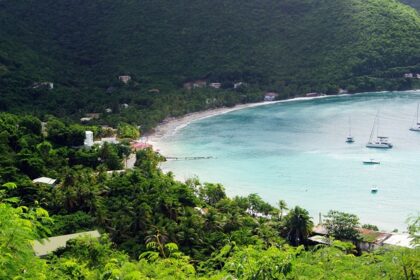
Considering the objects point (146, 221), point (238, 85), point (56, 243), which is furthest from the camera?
point (238, 85)

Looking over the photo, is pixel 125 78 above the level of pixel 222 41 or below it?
below

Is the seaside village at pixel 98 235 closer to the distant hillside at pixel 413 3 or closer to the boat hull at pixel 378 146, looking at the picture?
the boat hull at pixel 378 146

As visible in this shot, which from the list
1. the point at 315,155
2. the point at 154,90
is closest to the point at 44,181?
the point at 315,155

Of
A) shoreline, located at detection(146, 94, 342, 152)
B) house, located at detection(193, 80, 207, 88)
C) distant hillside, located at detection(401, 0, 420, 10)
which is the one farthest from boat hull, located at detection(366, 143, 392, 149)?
distant hillside, located at detection(401, 0, 420, 10)

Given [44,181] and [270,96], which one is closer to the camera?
[44,181]

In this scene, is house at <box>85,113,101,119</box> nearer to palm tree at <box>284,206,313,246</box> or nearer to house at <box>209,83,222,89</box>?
house at <box>209,83,222,89</box>

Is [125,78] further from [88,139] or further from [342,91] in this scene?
[88,139]

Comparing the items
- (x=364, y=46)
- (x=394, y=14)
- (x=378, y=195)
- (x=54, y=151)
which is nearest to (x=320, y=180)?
(x=378, y=195)
